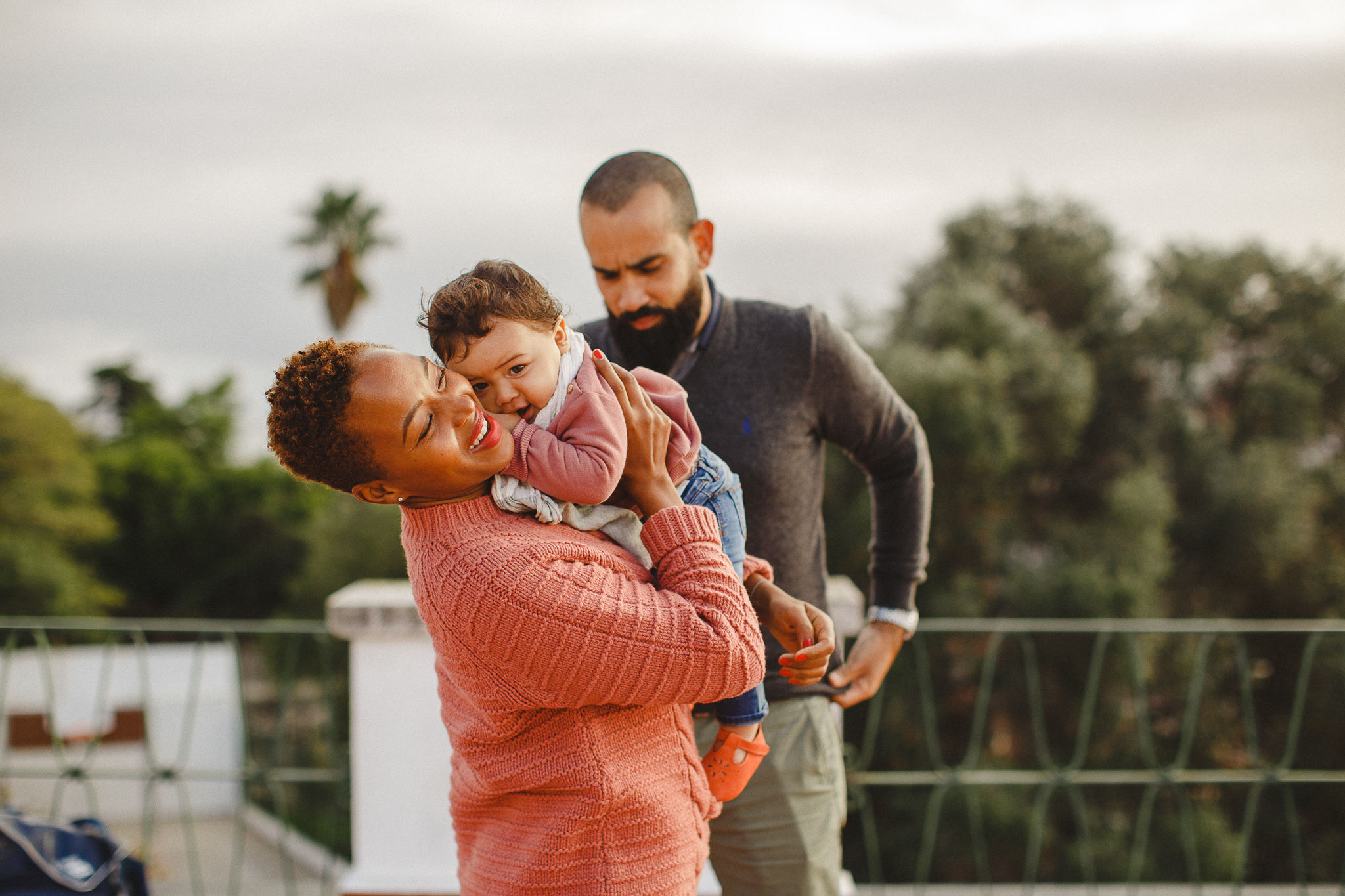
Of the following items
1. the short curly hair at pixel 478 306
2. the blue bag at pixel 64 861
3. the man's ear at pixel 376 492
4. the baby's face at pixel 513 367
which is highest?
the short curly hair at pixel 478 306

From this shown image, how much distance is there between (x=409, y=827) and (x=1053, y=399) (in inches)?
496

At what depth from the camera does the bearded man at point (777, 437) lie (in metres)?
1.72

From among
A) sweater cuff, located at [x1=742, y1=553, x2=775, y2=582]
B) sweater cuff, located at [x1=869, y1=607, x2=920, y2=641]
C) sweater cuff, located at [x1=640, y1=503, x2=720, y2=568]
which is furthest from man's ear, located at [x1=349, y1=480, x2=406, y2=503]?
sweater cuff, located at [x1=869, y1=607, x2=920, y2=641]

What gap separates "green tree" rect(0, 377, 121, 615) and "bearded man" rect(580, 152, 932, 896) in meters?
22.3

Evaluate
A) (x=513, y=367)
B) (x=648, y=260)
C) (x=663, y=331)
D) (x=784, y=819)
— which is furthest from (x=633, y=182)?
(x=784, y=819)

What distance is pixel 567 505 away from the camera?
3.98 ft

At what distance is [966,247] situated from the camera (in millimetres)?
14953

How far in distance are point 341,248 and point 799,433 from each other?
2515cm

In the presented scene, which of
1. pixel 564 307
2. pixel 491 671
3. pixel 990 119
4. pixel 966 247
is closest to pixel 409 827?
pixel 491 671

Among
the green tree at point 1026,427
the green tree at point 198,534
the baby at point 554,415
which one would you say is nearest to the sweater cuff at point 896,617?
the baby at point 554,415

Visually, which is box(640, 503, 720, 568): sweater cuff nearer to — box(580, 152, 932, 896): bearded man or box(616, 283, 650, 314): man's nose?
box(580, 152, 932, 896): bearded man

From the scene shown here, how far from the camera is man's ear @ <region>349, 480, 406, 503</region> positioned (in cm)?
112

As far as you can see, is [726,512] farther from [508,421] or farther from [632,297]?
[632,297]

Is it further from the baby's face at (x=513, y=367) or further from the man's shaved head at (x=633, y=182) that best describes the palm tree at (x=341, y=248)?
the baby's face at (x=513, y=367)
